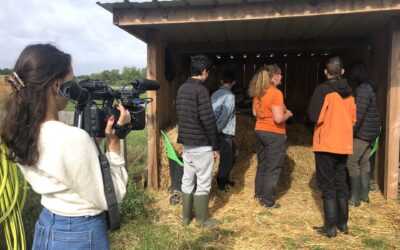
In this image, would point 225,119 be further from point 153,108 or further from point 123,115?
point 123,115

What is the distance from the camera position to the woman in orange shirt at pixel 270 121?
464 centimetres

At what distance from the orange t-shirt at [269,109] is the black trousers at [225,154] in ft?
1.93

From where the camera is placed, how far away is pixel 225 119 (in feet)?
16.9

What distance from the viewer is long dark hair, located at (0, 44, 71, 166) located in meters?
1.53

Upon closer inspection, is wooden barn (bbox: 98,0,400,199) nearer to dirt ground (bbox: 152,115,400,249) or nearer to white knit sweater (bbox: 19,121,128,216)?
dirt ground (bbox: 152,115,400,249)

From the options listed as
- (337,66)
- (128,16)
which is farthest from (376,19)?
(128,16)

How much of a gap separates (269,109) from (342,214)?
1.48m

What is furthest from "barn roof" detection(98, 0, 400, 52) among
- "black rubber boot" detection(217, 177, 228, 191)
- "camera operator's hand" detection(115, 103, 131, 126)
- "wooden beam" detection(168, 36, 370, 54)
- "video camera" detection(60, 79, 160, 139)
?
→ "camera operator's hand" detection(115, 103, 131, 126)

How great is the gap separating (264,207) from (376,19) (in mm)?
2914

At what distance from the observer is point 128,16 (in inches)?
177

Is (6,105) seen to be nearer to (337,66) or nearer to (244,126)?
(337,66)

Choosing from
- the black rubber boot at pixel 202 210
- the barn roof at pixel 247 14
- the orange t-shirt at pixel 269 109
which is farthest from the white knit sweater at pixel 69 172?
the orange t-shirt at pixel 269 109

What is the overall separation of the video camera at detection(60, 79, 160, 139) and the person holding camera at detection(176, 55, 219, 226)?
7.05ft

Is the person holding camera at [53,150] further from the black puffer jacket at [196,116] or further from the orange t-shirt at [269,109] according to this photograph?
the orange t-shirt at [269,109]
